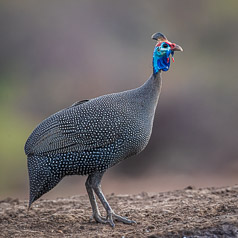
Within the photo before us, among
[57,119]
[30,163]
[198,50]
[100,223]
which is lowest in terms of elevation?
[100,223]

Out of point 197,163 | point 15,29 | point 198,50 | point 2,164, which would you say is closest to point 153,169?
point 197,163

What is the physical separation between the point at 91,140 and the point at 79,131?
0.48 ft

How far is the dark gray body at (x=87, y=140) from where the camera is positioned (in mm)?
5516

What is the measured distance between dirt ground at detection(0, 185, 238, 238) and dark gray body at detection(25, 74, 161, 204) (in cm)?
40

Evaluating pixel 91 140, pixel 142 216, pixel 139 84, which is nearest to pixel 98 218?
pixel 142 216

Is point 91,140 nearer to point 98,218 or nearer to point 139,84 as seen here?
point 98,218

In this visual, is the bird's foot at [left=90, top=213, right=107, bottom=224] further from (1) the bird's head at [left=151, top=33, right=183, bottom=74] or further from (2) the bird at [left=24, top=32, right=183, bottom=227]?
(1) the bird's head at [left=151, top=33, right=183, bottom=74]

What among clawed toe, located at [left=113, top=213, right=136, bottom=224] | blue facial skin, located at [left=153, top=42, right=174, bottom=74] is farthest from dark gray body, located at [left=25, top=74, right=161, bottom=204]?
clawed toe, located at [left=113, top=213, right=136, bottom=224]

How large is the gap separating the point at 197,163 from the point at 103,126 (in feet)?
22.9

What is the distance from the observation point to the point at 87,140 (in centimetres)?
551

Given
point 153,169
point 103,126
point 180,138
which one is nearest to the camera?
point 103,126

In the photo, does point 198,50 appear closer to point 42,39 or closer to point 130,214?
point 42,39

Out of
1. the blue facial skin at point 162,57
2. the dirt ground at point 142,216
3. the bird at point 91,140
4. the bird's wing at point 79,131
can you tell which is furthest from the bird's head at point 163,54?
the dirt ground at point 142,216

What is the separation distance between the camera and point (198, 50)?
53.5 ft
